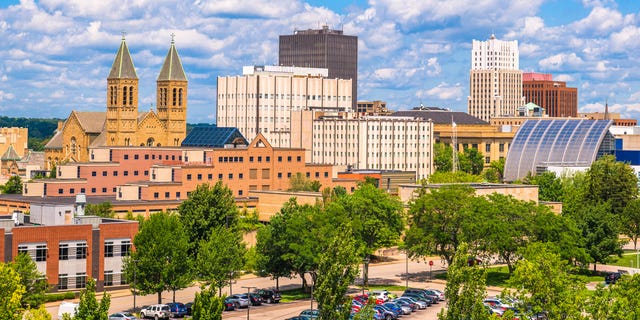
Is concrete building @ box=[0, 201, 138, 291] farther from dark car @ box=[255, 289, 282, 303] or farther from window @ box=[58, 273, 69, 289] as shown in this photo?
dark car @ box=[255, 289, 282, 303]

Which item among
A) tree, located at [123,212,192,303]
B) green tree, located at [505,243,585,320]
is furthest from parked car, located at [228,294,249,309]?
green tree, located at [505,243,585,320]

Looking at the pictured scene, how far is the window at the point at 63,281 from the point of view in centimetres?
11425

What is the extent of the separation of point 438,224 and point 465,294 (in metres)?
51.1

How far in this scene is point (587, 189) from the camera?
179500 mm

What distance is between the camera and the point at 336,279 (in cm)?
8538

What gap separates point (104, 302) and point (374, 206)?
60780 millimetres

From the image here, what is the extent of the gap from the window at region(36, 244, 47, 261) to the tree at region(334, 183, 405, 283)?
32317mm

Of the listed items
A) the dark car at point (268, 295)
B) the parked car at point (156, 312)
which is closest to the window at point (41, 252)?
the parked car at point (156, 312)

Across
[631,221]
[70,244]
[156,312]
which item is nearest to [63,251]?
[70,244]

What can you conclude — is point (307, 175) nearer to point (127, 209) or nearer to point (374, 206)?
point (127, 209)

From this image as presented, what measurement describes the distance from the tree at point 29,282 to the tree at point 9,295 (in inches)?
561

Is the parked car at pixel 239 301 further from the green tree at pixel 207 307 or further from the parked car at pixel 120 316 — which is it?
the green tree at pixel 207 307

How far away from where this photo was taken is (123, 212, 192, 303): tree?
107062 mm

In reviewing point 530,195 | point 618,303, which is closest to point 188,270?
point 618,303
